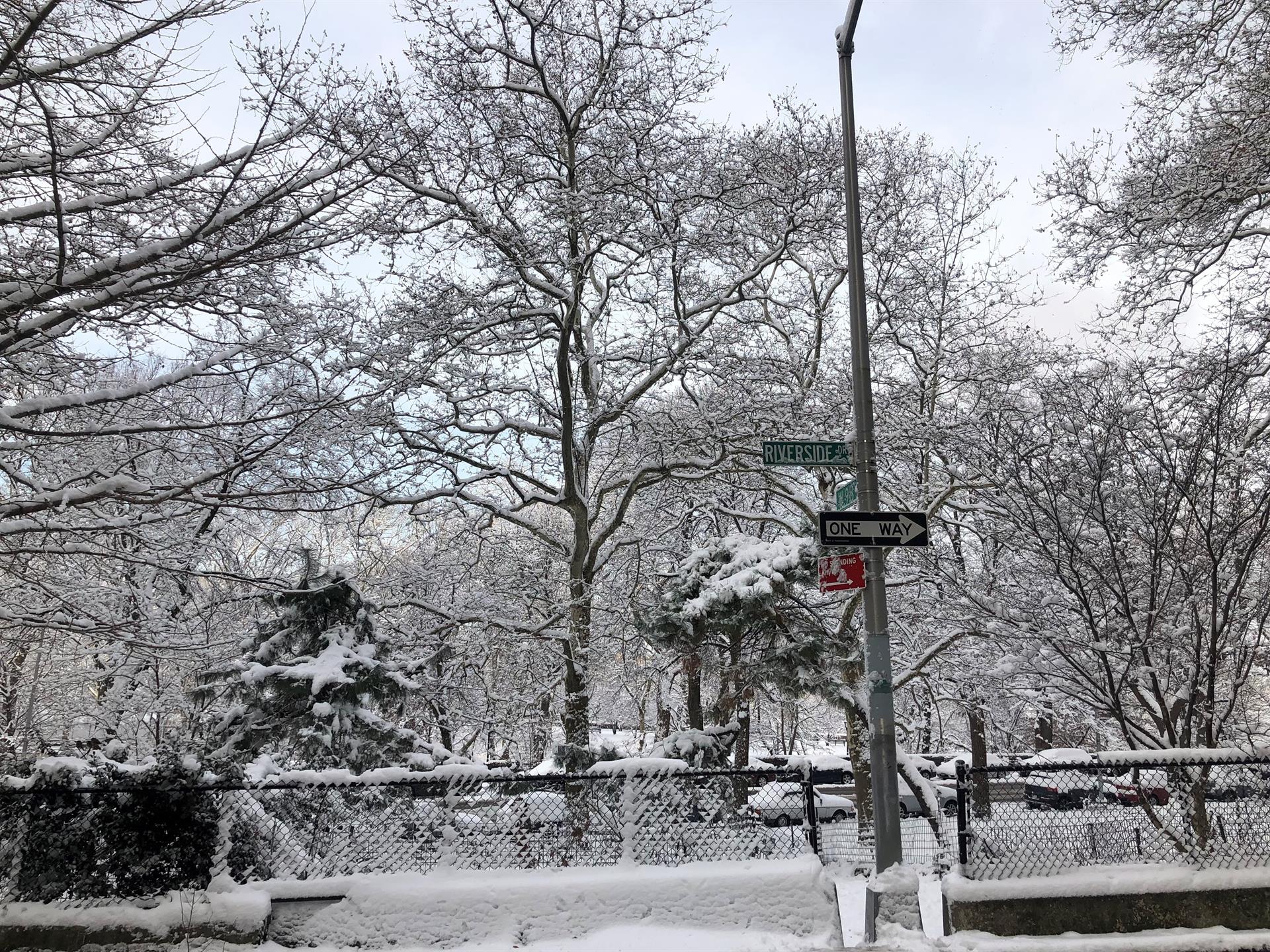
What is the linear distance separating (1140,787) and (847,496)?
3.47 metres

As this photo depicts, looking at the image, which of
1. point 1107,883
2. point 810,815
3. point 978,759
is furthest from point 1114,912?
point 978,759

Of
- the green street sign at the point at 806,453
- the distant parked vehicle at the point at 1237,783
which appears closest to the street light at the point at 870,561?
the green street sign at the point at 806,453

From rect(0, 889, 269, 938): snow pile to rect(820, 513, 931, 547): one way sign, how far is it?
561cm

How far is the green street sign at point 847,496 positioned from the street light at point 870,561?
0.07 metres

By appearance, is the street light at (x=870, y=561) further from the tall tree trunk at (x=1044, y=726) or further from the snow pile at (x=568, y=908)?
the tall tree trunk at (x=1044, y=726)

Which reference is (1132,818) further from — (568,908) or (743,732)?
(743,732)

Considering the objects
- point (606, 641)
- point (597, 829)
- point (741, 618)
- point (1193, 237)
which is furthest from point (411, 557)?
point (1193, 237)

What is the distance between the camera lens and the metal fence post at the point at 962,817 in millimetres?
6941

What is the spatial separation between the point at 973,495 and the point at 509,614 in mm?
9861

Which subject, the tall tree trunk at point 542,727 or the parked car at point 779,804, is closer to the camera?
the parked car at point 779,804

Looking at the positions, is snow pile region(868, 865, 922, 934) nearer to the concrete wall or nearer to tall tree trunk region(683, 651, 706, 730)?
the concrete wall

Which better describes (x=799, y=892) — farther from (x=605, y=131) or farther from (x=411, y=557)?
(x=411, y=557)

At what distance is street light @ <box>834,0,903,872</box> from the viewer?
22.2ft

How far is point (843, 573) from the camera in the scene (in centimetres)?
721
